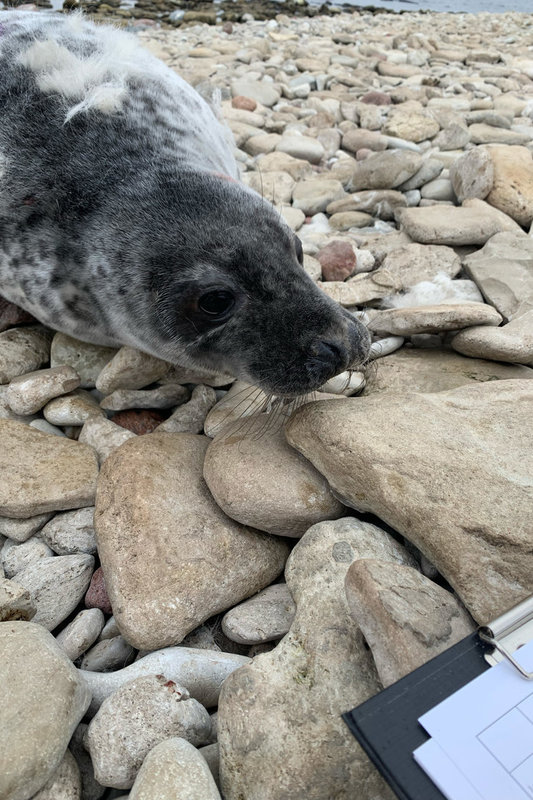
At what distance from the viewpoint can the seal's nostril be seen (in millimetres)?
2025

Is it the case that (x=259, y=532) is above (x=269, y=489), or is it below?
below

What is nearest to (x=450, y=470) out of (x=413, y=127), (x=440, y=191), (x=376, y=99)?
(x=440, y=191)

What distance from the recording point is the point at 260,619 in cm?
179

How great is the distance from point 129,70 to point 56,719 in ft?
7.95

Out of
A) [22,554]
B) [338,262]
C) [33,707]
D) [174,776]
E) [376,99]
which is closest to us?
[174,776]

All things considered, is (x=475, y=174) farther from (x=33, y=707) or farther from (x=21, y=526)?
(x=33, y=707)

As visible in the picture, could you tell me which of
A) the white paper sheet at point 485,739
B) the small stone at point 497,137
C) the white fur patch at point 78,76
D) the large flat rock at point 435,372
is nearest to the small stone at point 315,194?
the small stone at point 497,137

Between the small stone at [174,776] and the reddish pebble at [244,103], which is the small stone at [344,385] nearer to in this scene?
the small stone at [174,776]

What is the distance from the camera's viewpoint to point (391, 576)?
5.04 feet

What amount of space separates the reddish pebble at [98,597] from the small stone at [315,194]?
2.92 m

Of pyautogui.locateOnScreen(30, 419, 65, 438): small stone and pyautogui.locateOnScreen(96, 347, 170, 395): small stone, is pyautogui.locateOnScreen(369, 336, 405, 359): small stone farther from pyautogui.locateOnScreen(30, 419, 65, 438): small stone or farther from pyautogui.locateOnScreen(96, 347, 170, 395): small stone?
pyautogui.locateOnScreen(30, 419, 65, 438): small stone

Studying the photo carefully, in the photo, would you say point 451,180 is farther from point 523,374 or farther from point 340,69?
point 340,69

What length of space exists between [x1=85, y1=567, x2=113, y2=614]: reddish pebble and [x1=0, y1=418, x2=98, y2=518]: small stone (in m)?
0.33

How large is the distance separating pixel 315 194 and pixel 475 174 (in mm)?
1025
